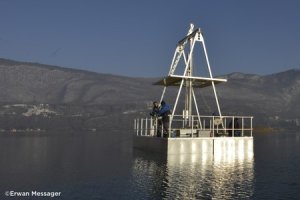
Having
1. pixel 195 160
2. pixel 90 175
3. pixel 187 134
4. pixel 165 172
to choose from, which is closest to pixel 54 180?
pixel 90 175

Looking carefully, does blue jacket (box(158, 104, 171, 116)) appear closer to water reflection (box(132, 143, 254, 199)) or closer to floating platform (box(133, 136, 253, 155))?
floating platform (box(133, 136, 253, 155))

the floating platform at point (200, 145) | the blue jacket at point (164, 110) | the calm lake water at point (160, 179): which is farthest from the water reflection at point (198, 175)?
the blue jacket at point (164, 110)

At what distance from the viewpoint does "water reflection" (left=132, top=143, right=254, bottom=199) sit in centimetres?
2444

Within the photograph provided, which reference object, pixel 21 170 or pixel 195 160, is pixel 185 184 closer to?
pixel 195 160

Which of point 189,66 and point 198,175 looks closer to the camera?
point 198,175

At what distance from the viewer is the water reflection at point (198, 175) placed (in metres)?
24.4

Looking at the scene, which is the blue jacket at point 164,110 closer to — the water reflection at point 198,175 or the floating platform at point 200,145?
the floating platform at point 200,145

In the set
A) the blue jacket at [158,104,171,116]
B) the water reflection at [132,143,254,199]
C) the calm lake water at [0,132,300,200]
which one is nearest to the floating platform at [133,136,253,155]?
the water reflection at [132,143,254,199]

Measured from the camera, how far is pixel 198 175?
3031 cm

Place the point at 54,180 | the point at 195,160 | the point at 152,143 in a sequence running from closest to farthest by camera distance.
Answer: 1. the point at 54,180
2. the point at 195,160
3. the point at 152,143

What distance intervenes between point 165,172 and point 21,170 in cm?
1227

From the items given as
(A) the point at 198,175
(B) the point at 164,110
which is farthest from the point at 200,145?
(A) the point at 198,175

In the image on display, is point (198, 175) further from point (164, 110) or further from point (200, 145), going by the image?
point (164, 110)

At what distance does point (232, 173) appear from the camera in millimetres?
31484
